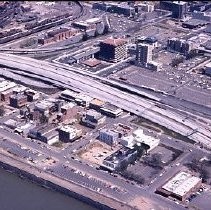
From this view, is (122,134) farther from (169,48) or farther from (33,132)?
(169,48)

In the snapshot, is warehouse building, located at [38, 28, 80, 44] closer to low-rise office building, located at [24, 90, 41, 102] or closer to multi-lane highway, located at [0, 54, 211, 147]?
multi-lane highway, located at [0, 54, 211, 147]

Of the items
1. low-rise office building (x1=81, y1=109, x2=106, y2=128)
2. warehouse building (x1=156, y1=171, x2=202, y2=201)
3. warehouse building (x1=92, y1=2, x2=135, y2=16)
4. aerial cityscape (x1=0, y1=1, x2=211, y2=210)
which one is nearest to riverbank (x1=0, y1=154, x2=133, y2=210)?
aerial cityscape (x1=0, y1=1, x2=211, y2=210)

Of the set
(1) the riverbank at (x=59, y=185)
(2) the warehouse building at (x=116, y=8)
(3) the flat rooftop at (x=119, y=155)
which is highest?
(2) the warehouse building at (x=116, y=8)

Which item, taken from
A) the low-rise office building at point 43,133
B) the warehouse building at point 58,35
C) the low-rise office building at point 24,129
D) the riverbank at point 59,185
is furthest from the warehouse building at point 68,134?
the warehouse building at point 58,35

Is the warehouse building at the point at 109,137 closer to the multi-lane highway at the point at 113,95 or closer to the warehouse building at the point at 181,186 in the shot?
the multi-lane highway at the point at 113,95

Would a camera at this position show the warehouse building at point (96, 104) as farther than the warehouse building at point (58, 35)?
No

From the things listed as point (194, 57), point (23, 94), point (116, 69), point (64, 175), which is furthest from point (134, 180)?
point (194, 57)

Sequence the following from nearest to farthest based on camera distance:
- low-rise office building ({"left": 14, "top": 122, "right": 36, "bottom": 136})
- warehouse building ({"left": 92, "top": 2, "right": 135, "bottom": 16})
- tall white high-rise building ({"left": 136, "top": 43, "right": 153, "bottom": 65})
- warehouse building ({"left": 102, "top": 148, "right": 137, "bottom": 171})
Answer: warehouse building ({"left": 102, "top": 148, "right": 137, "bottom": 171}) < low-rise office building ({"left": 14, "top": 122, "right": 36, "bottom": 136}) < tall white high-rise building ({"left": 136, "top": 43, "right": 153, "bottom": 65}) < warehouse building ({"left": 92, "top": 2, "right": 135, "bottom": 16})

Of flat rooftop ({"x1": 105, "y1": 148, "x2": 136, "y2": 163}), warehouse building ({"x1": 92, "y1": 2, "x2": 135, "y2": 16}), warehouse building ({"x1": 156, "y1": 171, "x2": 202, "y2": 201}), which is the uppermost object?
warehouse building ({"x1": 92, "y1": 2, "x2": 135, "y2": 16})
